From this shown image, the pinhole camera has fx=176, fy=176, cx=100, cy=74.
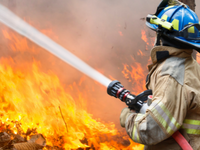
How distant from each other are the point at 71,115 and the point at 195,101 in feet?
12.6

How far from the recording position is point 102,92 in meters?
5.78

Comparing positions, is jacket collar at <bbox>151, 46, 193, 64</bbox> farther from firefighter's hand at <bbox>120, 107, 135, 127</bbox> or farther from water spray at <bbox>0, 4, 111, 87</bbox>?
water spray at <bbox>0, 4, 111, 87</bbox>

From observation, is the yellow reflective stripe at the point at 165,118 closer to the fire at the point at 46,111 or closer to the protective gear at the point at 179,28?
the protective gear at the point at 179,28

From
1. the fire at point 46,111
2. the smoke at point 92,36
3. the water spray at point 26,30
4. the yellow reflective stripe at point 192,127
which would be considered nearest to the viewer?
the yellow reflective stripe at point 192,127

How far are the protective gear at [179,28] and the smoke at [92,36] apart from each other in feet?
13.5

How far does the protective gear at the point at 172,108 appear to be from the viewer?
1.32 metres

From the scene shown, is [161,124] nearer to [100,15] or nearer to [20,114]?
[20,114]

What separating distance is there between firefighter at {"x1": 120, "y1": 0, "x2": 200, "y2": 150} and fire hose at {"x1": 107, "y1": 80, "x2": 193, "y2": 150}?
0.06m

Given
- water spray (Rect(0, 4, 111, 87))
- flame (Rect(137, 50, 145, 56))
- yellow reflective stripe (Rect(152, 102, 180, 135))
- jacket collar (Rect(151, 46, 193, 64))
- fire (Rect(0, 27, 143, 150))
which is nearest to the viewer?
yellow reflective stripe (Rect(152, 102, 180, 135))

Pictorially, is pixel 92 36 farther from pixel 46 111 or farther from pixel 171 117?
pixel 171 117

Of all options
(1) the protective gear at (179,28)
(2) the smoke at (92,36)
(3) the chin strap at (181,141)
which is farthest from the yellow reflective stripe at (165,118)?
(2) the smoke at (92,36)

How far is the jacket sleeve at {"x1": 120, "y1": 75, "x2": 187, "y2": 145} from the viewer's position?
1318mm

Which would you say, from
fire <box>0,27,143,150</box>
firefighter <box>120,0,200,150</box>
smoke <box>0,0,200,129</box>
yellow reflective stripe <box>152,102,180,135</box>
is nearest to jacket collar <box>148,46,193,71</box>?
firefighter <box>120,0,200,150</box>

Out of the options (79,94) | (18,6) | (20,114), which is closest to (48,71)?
(79,94)
